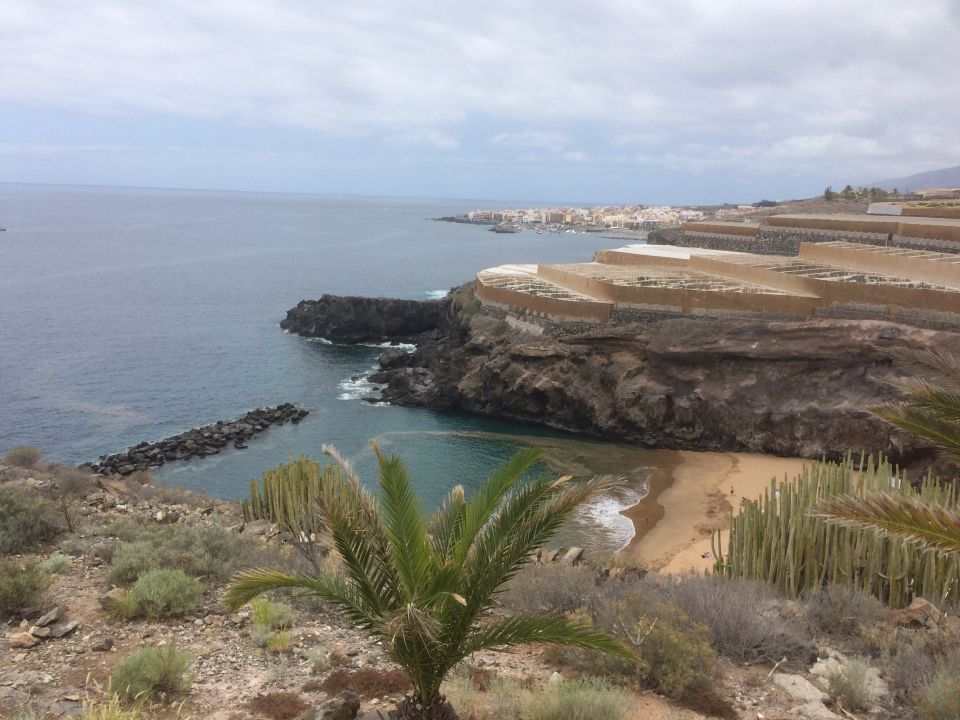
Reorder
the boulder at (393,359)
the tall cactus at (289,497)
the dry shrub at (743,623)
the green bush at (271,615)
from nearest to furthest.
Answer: the dry shrub at (743,623), the green bush at (271,615), the tall cactus at (289,497), the boulder at (393,359)

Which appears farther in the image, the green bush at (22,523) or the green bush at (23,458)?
the green bush at (23,458)

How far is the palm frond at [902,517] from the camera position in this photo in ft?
17.0

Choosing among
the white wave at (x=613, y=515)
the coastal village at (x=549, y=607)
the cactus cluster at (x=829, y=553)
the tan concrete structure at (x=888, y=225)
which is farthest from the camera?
the tan concrete structure at (x=888, y=225)

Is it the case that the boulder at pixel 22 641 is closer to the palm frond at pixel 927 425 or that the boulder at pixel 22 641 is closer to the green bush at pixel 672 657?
the green bush at pixel 672 657

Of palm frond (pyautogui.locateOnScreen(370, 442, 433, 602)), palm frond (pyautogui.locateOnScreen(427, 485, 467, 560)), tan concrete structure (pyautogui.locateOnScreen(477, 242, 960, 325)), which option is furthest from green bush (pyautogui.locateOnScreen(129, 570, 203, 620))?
tan concrete structure (pyautogui.locateOnScreen(477, 242, 960, 325))

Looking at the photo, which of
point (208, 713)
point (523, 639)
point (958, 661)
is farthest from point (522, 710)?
point (958, 661)

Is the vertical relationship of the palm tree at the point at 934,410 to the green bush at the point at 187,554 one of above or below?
above

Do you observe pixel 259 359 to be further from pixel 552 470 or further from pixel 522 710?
pixel 522 710

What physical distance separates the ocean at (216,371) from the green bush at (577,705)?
38.9ft

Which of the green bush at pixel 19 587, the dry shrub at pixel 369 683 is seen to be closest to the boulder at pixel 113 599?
the green bush at pixel 19 587

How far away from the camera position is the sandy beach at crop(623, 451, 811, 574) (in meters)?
16.5

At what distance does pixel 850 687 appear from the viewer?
20.4 ft

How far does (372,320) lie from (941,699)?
1620 inches

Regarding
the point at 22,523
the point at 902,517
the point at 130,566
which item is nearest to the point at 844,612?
the point at 902,517
